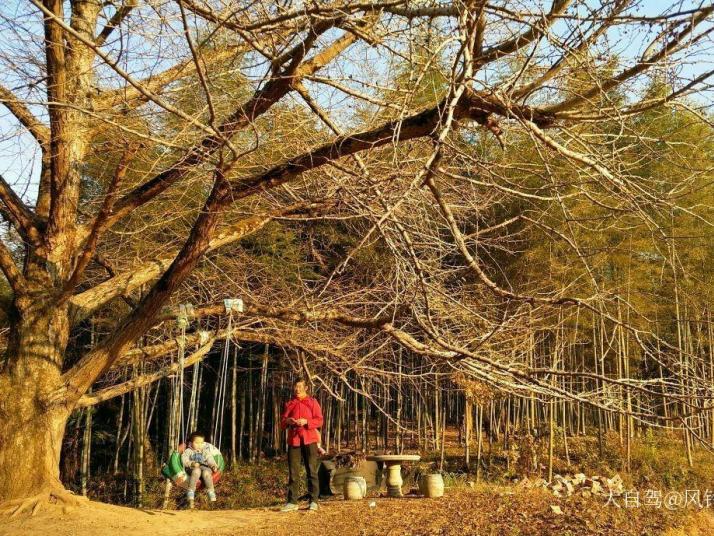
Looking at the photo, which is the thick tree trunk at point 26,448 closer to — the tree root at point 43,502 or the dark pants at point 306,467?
the tree root at point 43,502

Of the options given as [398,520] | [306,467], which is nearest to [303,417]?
[306,467]

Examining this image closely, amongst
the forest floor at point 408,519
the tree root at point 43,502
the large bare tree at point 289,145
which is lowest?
the forest floor at point 408,519

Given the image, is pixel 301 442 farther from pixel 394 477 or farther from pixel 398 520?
pixel 394 477

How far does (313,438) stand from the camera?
20.6ft

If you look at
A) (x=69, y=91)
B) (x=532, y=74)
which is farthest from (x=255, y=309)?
(x=532, y=74)

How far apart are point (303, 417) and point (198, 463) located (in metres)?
1.06

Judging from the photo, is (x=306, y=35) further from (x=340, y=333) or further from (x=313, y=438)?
(x=340, y=333)

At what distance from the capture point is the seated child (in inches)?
248

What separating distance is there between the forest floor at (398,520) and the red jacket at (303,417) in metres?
0.62

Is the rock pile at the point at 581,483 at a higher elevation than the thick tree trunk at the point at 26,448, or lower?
lower

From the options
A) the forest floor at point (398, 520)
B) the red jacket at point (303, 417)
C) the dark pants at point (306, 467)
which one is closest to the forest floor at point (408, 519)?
the forest floor at point (398, 520)

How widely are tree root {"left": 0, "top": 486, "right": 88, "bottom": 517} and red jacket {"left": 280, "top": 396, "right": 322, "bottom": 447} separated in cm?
178

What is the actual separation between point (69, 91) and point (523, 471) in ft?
30.6

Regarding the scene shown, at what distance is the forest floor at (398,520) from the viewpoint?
5.10m
